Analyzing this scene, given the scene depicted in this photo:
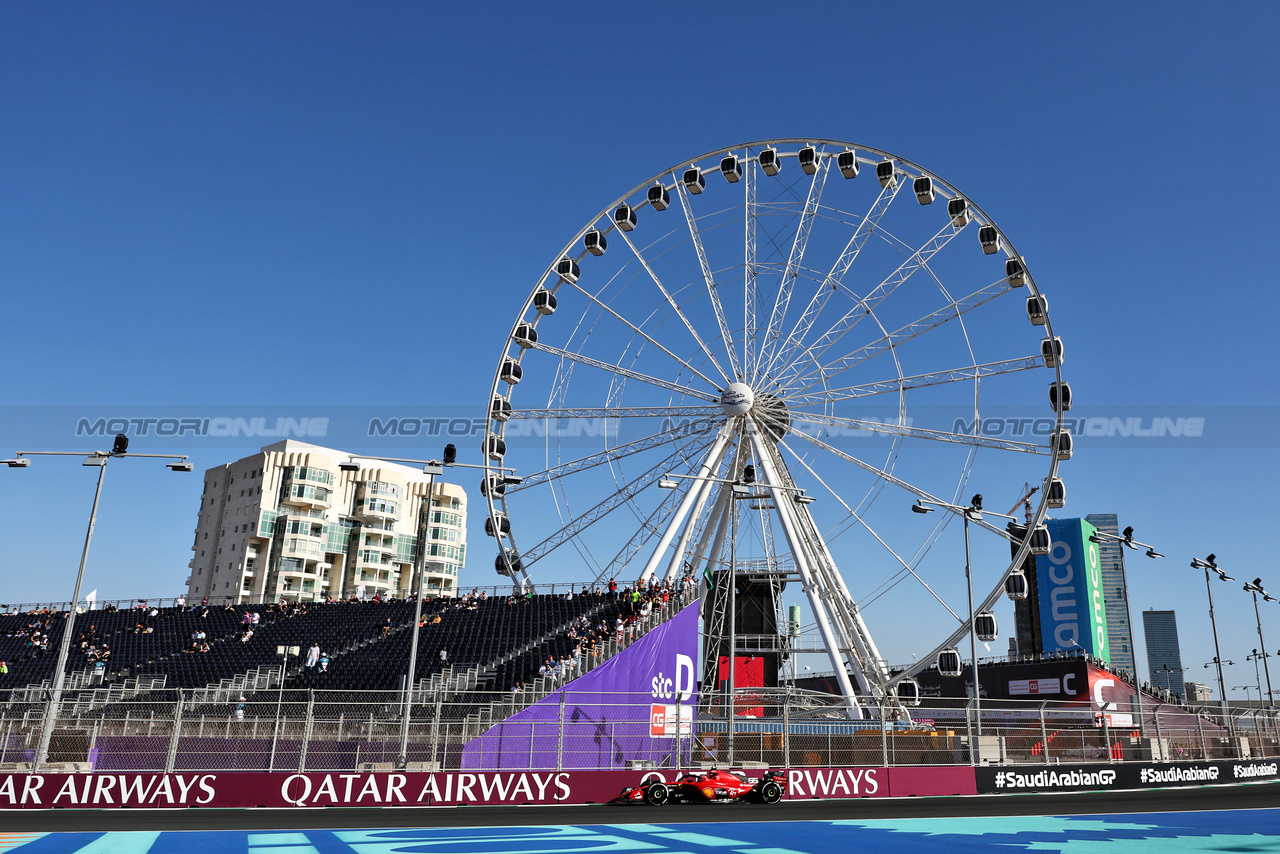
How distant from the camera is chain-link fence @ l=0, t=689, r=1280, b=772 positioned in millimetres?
19266

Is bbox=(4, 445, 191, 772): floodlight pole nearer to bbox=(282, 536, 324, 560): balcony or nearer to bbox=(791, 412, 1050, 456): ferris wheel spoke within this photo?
bbox=(791, 412, 1050, 456): ferris wheel spoke

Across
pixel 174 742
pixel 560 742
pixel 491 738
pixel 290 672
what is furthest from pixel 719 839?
pixel 290 672

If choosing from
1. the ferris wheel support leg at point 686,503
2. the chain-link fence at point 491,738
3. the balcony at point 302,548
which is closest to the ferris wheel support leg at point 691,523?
the ferris wheel support leg at point 686,503

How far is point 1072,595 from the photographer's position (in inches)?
3467

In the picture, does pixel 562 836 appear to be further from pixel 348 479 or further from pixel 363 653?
pixel 348 479

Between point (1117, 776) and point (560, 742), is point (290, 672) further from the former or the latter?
point (1117, 776)

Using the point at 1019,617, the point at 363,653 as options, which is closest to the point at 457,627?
the point at 363,653

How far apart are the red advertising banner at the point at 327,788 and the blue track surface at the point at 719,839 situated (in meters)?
3.95

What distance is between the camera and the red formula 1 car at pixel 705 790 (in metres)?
19.9

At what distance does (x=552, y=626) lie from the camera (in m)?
32.8

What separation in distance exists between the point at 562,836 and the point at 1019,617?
99301mm

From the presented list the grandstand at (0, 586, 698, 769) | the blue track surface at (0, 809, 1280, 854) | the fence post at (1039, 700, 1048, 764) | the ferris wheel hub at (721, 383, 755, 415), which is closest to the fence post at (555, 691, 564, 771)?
the grandstand at (0, 586, 698, 769)

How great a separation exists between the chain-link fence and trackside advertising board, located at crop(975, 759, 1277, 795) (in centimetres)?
37

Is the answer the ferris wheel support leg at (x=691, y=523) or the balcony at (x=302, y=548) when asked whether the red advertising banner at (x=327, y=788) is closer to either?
the ferris wheel support leg at (x=691, y=523)
